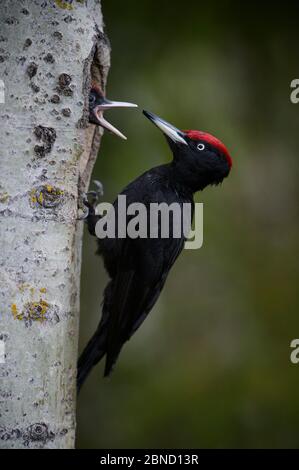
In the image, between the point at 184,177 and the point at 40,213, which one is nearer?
the point at 40,213

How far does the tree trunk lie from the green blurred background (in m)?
2.11

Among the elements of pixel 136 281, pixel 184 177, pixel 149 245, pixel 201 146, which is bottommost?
pixel 136 281

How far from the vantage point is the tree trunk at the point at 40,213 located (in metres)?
2.54

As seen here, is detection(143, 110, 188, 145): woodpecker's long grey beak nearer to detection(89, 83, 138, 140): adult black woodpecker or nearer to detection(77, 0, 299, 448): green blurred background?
detection(89, 83, 138, 140): adult black woodpecker

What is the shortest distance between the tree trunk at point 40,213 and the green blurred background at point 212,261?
211 cm

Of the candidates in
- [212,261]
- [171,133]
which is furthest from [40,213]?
[212,261]

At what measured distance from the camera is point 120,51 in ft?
17.0

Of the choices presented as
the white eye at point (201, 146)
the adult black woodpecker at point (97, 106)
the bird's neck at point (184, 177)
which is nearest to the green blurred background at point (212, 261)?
the bird's neck at point (184, 177)

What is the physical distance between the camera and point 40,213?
2.65 meters

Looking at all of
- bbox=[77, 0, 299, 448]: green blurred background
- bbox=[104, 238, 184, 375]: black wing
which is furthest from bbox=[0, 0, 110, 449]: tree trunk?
bbox=[77, 0, 299, 448]: green blurred background

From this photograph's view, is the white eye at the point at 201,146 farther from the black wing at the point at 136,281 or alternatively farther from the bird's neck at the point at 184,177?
the black wing at the point at 136,281

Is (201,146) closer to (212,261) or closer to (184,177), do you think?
(184,177)

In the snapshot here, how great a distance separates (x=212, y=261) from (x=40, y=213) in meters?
2.76
